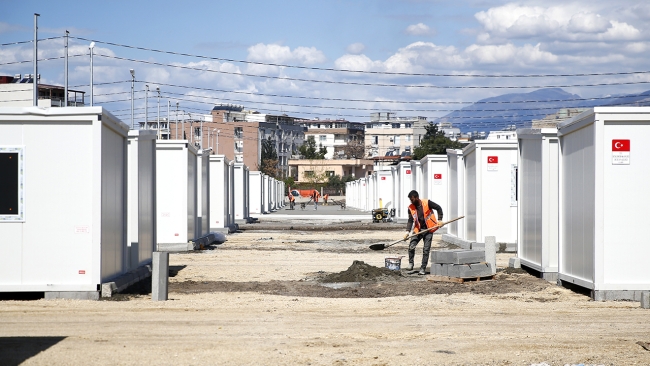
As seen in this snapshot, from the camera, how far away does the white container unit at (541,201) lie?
1723 cm

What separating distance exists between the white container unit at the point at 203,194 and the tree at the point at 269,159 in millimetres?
105728

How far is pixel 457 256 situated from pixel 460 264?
0.18 metres

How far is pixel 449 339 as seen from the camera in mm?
10227

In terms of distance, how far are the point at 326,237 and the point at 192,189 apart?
974cm

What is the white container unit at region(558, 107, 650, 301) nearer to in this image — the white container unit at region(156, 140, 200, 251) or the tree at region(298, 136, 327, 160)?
the white container unit at region(156, 140, 200, 251)

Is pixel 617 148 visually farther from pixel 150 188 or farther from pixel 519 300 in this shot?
pixel 150 188

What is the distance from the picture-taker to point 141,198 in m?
17.8

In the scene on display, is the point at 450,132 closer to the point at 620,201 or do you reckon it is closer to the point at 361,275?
the point at 361,275

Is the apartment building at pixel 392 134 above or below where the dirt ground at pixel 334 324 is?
above

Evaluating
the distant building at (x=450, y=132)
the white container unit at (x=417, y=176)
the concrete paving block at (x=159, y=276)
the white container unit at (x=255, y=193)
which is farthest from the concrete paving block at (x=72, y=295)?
the distant building at (x=450, y=132)

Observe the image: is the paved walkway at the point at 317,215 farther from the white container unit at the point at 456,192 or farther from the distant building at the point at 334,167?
the distant building at the point at 334,167

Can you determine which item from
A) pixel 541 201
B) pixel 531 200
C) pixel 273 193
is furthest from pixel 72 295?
pixel 273 193

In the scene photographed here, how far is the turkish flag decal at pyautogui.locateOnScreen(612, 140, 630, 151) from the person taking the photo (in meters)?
13.7

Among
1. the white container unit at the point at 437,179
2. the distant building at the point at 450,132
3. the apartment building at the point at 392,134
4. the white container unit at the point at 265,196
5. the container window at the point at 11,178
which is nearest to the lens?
the container window at the point at 11,178
